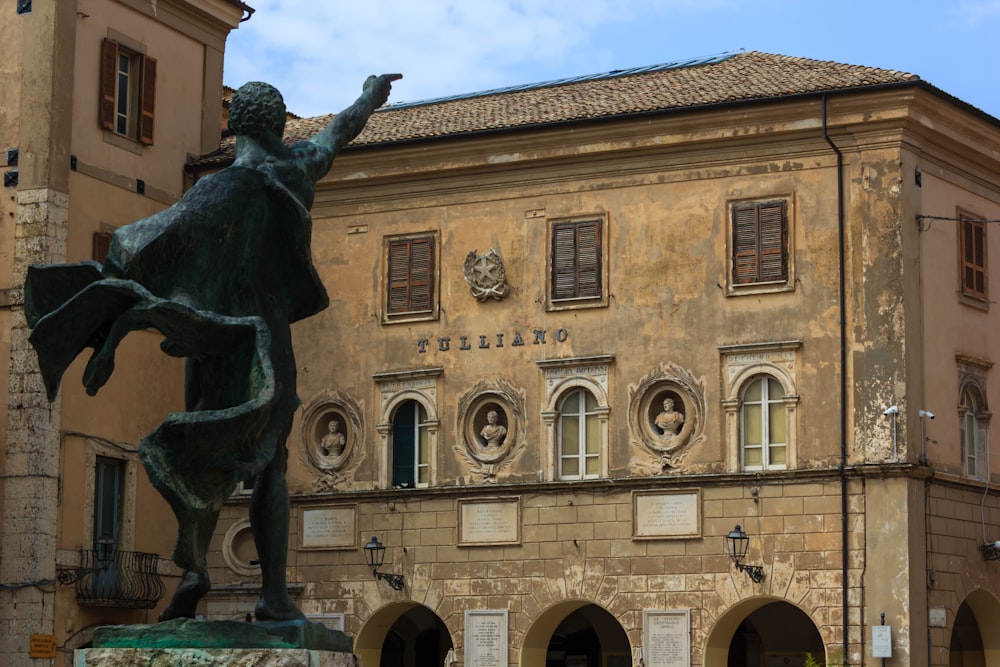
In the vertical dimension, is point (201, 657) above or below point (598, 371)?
below

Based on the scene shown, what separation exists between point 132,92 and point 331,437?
6024 millimetres

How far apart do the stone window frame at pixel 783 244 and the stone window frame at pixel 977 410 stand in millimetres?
2739

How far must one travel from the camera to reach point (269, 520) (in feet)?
28.2

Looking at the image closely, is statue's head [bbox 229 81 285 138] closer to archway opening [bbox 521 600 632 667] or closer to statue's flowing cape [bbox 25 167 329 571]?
statue's flowing cape [bbox 25 167 329 571]

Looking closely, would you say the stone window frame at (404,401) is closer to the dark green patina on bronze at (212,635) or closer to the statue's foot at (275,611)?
the statue's foot at (275,611)

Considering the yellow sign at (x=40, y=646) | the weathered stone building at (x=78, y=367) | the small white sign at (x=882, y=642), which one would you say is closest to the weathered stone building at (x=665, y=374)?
the small white sign at (x=882, y=642)

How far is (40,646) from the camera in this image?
27.5 meters

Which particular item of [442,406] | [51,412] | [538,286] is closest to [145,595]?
[51,412]

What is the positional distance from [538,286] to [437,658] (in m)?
7.32

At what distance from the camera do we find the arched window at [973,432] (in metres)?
27.9

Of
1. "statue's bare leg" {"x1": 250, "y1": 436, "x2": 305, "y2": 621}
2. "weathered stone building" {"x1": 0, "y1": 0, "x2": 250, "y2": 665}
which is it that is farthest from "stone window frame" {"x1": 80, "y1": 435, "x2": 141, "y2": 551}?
"statue's bare leg" {"x1": 250, "y1": 436, "x2": 305, "y2": 621}

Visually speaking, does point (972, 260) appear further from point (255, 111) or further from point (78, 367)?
point (255, 111)

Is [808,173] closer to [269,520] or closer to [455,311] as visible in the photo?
[455,311]

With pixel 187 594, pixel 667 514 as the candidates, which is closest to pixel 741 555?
pixel 667 514
